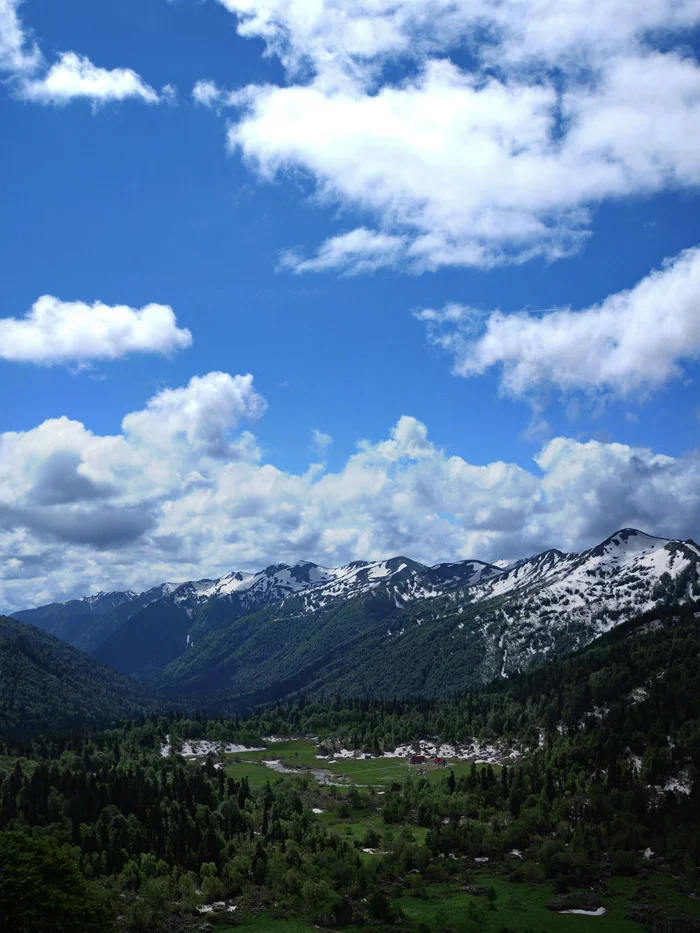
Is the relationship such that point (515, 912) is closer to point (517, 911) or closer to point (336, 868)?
point (517, 911)

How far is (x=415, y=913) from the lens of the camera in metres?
139

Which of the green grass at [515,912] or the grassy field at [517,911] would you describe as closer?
the green grass at [515,912]

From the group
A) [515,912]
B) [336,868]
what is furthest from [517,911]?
[336,868]

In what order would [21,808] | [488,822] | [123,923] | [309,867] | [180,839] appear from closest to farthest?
[123,923] → [309,867] → [180,839] → [21,808] → [488,822]

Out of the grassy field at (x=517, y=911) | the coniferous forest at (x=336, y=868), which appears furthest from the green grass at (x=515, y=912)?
the coniferous forest at (x=336, y=868)

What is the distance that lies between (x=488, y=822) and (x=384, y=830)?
28413mm

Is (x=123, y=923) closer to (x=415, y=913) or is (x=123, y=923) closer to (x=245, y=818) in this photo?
(x=415, y=913)

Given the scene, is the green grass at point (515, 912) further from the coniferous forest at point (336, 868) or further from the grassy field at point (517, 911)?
the coniferous forest at point (336, 868)

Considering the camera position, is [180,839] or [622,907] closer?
[622,907]

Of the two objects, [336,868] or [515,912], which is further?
[336,868]

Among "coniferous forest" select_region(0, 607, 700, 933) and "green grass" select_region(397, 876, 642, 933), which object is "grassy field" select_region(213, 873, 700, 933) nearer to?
"green grass" select_region(397, 876, 642, 933)

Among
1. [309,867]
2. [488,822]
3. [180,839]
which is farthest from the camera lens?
[488,822]

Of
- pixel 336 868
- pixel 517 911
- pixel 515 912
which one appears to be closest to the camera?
pixel 515 912

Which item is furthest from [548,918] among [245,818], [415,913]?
[245,818]
